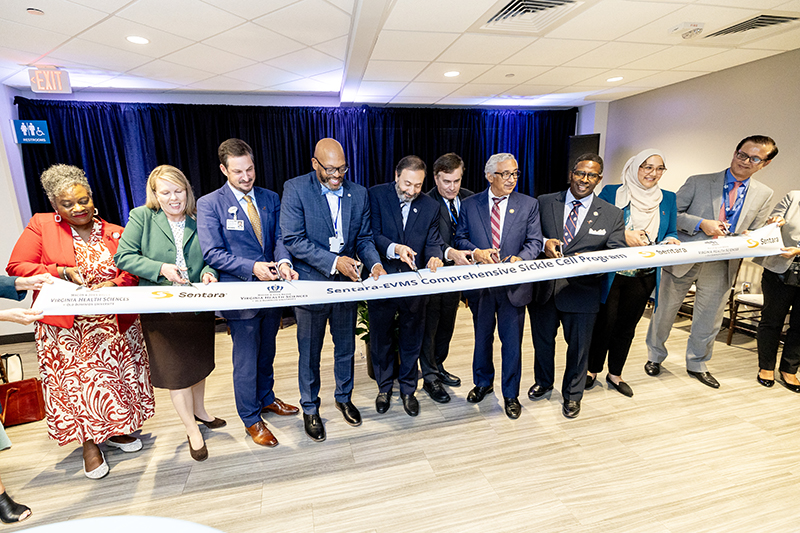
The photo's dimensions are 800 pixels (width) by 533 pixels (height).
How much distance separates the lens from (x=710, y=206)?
298 cm

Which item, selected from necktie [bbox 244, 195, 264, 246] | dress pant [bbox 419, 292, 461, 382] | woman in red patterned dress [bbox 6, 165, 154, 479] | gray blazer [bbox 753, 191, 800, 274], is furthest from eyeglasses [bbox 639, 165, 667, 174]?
woman in red patterned dress [bbox 6, 165, 154, 479]

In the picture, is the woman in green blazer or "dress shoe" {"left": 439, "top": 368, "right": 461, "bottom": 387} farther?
"dress shoe" {"left": 439, "top": 368, "right": 461, "bottom": 387}

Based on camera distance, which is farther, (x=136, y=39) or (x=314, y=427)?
(x=136, y=39)

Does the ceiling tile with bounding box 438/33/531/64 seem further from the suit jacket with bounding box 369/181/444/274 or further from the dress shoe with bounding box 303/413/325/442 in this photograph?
the dress shoe with bounding box 303/413/325/442

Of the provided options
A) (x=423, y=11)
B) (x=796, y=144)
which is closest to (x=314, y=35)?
(x=423, y=11)

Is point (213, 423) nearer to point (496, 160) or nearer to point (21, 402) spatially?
point (21, 402)

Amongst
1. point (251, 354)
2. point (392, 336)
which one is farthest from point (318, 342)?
point (392, 336)

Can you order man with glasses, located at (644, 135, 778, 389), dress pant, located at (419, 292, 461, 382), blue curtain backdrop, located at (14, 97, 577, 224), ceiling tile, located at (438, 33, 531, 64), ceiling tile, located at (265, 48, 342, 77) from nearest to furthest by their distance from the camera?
man with glasses, located at (644, 135, 778, 389) → dress pant, located at (419, 292, 461, 382) → ceiling tile, located at (438, 33, 531, 64) → ceiling tile, located at (265, 48, 342, 77) → blue curtain backdrop, located at (14, 97, 577, 224)

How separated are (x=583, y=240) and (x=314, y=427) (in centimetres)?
213

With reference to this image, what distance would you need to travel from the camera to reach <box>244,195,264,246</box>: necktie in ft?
7.45

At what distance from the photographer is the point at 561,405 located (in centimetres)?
283

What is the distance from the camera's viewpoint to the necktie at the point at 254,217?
7.45 ft

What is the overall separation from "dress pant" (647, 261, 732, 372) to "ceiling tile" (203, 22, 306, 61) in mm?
3738

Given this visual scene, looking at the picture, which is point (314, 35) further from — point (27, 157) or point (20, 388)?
point (27, 157)
